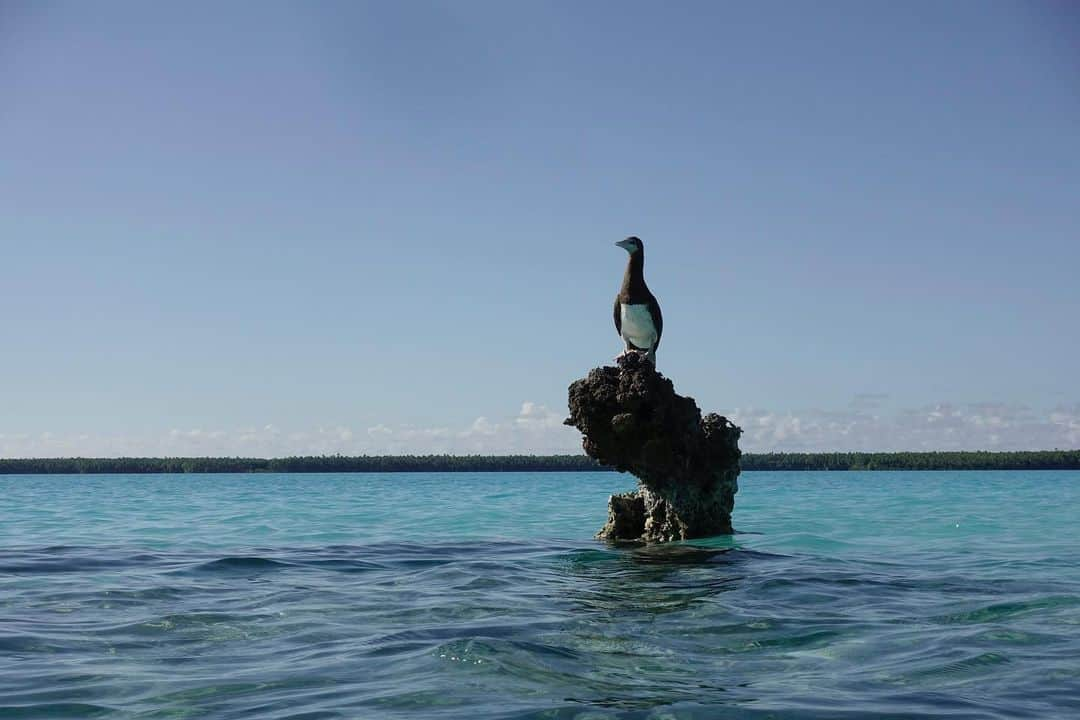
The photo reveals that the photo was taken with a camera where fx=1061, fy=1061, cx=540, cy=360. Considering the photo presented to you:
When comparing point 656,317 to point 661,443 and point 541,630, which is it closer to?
point 661,443

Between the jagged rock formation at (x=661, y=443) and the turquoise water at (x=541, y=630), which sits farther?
the jagged rock formation at (x=661, y=443)

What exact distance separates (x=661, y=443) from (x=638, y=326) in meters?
2.20

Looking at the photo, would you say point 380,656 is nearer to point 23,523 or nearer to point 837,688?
point 837,688

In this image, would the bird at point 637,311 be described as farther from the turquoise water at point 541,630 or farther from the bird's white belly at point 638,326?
the turquoise water at point 541,630

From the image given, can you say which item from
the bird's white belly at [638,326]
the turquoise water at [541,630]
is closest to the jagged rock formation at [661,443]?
the bird's white belly at [638,326]

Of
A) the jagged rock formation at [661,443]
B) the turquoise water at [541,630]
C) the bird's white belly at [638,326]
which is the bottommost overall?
the turquoise water at [541,630]

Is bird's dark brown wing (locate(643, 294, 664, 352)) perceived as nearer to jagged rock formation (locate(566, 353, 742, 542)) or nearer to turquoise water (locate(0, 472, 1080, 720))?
jagged rock formation (locate(566, 353, 742, 542))

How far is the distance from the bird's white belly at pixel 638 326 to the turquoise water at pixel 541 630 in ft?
12.5

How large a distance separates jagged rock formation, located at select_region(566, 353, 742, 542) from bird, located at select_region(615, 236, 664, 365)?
14.1 inches

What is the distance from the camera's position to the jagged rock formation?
1911cm

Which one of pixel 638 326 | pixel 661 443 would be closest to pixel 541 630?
pixel 661 443

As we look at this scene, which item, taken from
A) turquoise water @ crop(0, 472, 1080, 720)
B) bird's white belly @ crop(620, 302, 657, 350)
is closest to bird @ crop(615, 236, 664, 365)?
bird's white belly @ crop(620, 302, 657, 350)

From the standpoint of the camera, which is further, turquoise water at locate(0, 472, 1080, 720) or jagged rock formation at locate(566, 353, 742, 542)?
jagged rock formation at locate(566, 353, 742, 542)

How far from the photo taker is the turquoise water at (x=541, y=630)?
8.41 meters
